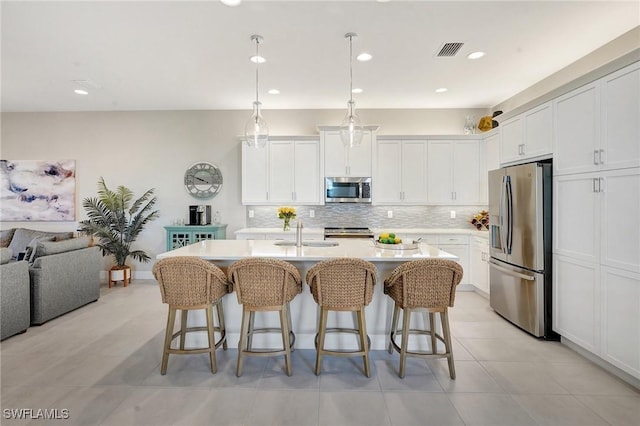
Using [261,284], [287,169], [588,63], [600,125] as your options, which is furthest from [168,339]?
[588,63]

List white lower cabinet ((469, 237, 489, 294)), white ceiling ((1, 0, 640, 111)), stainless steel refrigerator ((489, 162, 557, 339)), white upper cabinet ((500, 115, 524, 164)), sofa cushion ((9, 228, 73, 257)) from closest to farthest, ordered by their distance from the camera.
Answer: white ceiling ((1, 0, 640, 111)) → stainless steel refrigerator ((489, 162, 557, 339)) → white upper cabinet ((500, 115, 524, 164)) → white lower cabinet ((469, 237, 489, 294)) → sofa cushion ((9, 228, 73, 257))

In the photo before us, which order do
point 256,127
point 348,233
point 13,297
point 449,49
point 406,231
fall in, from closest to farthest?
point 256,127 < point 13,297 < point 449,49 < point 348,233 < point 406,231

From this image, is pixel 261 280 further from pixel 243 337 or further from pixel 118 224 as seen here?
pixel 118 224

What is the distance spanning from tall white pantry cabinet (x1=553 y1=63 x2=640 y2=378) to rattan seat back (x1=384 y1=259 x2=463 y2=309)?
1195 mm

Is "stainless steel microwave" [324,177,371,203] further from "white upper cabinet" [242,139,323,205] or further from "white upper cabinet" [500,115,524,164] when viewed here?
"white upper cabinet" [500,115,524,164]

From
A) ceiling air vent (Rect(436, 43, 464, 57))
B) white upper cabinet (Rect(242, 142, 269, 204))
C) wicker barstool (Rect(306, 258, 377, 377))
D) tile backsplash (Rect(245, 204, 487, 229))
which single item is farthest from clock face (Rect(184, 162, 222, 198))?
ceiling air vent (Rect(436, 43, 464, 57))

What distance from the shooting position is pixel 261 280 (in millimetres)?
2309

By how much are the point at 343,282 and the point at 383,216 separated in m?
3.26

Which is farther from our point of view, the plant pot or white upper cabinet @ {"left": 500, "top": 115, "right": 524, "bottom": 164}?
the plant pot

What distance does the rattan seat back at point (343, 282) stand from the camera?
2.27 meters

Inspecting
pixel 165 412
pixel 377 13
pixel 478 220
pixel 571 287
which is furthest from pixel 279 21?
pixel 478 220

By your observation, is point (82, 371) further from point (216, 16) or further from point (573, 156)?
point (573, 156)

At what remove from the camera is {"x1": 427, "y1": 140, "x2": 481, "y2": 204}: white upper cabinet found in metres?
5.01

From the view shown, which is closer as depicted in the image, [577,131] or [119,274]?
[577,131]
